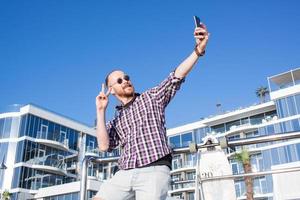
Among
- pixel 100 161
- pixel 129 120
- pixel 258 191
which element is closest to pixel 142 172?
pixel 129 120

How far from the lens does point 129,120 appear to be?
217 cm

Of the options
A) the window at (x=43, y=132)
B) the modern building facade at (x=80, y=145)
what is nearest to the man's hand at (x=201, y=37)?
the modern building facade at (x=80, y=145)

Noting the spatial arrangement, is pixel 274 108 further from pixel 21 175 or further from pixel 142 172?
pixel 142 172

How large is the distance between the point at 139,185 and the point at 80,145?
3671 centimetres

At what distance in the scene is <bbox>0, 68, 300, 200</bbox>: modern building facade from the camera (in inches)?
1144

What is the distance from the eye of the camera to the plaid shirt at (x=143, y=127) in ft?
6.48

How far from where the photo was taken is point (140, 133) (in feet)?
6.72

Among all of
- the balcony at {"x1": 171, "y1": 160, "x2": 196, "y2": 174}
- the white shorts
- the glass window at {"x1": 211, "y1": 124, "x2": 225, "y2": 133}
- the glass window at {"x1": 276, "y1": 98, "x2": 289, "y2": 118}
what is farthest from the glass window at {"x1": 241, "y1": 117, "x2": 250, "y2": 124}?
the white shorts

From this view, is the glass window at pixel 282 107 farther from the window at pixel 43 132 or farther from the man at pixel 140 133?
the man at pixel 140 133

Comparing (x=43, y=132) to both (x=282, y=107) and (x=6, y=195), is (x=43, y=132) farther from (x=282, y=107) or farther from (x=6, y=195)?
(x=282, y=107)

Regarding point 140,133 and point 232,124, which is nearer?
point 140,133

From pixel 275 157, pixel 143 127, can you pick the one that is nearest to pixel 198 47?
pixel 143 127

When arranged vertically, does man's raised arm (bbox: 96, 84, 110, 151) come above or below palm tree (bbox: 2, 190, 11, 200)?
below

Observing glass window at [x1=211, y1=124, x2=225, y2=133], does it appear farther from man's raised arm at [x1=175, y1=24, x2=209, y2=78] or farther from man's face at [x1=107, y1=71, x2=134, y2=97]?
man's raised arm at [x1=175, y1=24, x2=209, y2=78]
